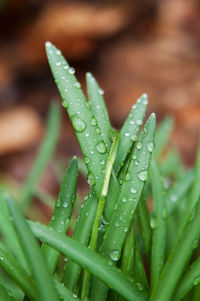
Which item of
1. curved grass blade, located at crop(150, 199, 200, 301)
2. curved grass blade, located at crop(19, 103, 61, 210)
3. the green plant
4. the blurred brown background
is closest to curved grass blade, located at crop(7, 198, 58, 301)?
the green plant

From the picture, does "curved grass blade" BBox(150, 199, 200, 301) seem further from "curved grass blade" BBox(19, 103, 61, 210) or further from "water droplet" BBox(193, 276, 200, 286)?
"curved grass blade" BBox(19, 103, 61, 210)

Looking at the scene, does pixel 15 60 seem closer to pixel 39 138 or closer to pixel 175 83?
pixel 39 138

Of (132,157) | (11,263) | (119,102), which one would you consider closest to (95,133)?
(132,157)

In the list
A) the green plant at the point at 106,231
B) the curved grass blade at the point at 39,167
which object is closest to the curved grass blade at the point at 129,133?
the green plant at the point at 106,231

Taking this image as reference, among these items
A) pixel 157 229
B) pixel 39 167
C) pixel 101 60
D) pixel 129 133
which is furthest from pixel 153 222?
pixel 101 60

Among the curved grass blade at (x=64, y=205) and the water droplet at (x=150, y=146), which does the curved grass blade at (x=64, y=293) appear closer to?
the curved grass blade at (x=64, y=205)

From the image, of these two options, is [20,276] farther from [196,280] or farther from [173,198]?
[173,198]
